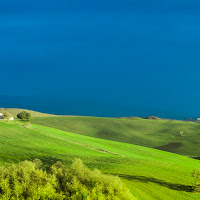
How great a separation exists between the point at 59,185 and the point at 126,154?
113ft

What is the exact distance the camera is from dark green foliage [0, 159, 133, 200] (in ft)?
95.0

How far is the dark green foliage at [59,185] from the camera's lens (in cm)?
2895

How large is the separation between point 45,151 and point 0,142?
12.7m

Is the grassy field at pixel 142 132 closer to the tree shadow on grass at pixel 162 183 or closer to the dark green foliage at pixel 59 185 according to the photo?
the tree shadow on grass at pixel 162 183

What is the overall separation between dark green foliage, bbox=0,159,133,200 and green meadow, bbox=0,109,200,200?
5.78 metres

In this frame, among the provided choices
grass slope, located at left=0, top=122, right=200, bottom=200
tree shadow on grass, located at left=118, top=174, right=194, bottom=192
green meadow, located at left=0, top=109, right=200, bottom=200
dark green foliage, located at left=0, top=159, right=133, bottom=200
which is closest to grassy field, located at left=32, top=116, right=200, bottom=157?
green meadow, located at left=0, top=109, right=200, bottom=200

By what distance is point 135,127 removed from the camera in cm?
13238

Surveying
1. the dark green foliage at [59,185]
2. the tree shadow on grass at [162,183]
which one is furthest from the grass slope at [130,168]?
the dark green foliage at [59,185]

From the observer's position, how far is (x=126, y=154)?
209ft

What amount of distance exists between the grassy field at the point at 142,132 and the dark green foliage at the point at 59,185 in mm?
63865

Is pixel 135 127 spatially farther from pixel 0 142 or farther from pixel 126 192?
pixel 126 192

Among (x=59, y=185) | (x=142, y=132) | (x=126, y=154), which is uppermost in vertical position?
(x=142, y=132)

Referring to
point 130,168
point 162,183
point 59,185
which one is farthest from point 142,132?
point 59,185

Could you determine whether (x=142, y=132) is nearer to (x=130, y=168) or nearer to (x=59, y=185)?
(x=130, y=168)
